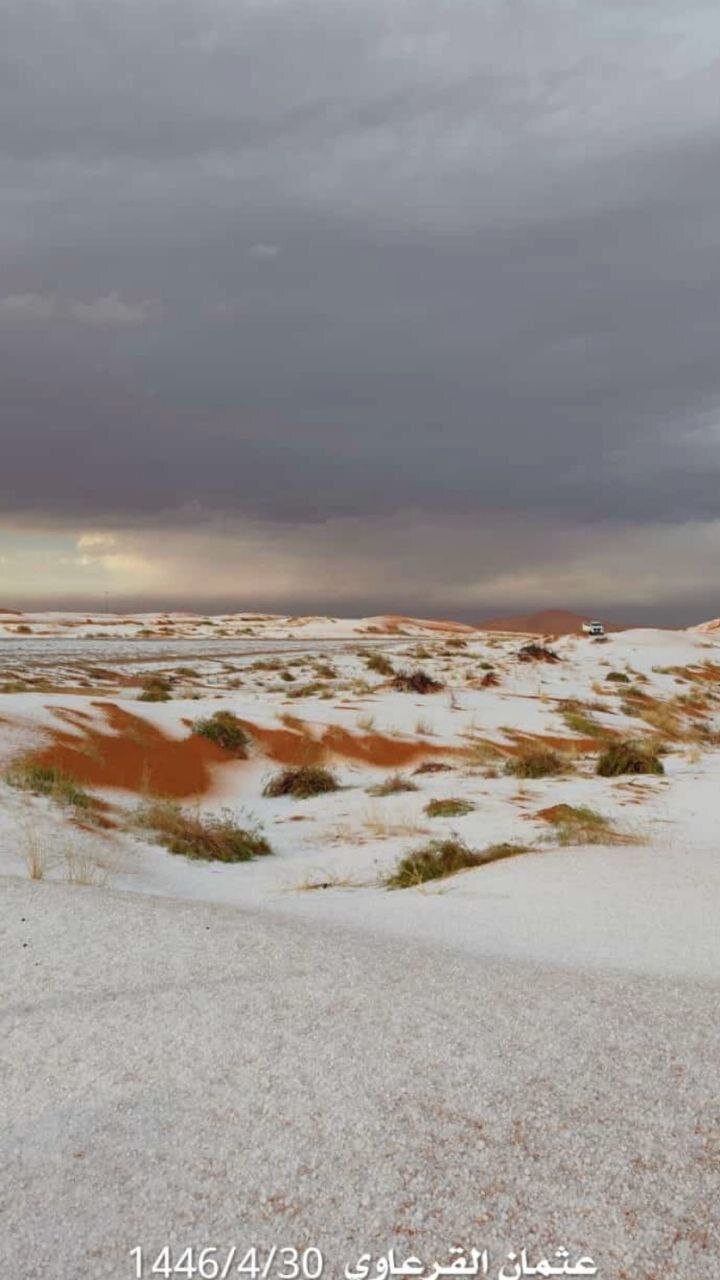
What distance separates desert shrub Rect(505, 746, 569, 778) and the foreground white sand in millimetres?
8416

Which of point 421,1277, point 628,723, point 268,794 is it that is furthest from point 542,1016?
point 628,723

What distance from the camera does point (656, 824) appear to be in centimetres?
891

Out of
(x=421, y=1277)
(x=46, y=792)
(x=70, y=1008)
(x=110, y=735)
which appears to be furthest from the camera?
(x=110, y=735)

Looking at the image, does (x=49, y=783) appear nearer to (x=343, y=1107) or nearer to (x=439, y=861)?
(x=439, y=861)

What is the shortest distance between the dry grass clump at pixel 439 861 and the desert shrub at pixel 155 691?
435 inches

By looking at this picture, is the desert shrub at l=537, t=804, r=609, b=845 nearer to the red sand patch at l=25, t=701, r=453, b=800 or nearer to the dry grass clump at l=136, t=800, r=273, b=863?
the dry grass clump at l=136, t=800, r=273, b=863

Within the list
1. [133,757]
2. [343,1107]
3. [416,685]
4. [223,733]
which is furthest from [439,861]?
[416,685]

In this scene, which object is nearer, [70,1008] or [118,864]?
[70,1008]

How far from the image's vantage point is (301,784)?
11406 millimetres

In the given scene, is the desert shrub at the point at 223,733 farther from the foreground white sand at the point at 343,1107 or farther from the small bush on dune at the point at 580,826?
the foreground white sand at the point at 343,1107

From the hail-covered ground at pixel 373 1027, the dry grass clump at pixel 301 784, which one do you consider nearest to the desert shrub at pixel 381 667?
the dry grass clump at pixel 301 784

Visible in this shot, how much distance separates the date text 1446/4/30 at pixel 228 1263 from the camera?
184 cm

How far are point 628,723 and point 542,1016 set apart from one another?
16.9 metres

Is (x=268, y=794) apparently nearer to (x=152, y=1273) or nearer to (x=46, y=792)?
(x=46, y=792)
